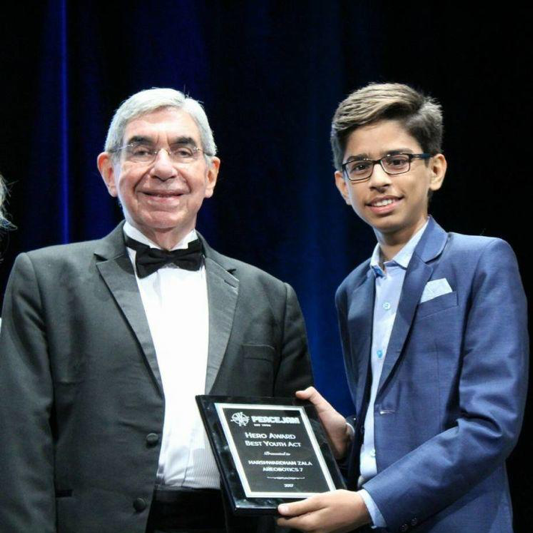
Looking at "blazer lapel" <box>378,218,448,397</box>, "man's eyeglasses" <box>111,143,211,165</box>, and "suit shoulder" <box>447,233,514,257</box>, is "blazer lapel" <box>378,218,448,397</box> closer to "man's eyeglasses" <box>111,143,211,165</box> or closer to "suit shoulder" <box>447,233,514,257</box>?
"suit shoulder" <box>447,233,514,257</box>

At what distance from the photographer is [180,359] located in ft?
9.59

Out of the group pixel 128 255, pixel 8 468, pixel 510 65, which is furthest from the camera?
pixel 510 65

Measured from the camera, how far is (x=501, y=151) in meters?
4.67

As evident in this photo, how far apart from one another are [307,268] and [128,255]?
1789 mm

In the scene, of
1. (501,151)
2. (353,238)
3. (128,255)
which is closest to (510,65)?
(501,151)

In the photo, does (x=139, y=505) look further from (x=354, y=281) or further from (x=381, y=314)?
(x=354, y=281)

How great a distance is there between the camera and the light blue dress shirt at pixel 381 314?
296 cm

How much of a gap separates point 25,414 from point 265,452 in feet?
2.15

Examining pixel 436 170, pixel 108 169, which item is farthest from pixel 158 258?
pixel 436 170

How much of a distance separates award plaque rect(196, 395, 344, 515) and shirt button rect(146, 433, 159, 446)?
0.50ft

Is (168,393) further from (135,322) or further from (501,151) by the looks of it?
(501,151)

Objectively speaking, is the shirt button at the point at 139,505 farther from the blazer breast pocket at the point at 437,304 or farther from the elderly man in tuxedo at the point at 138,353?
the blazer breast pocket at the point at 437,304

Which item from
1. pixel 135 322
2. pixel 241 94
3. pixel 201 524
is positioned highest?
A: pixel 241 94

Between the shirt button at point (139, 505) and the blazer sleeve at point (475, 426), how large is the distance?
61 cm
